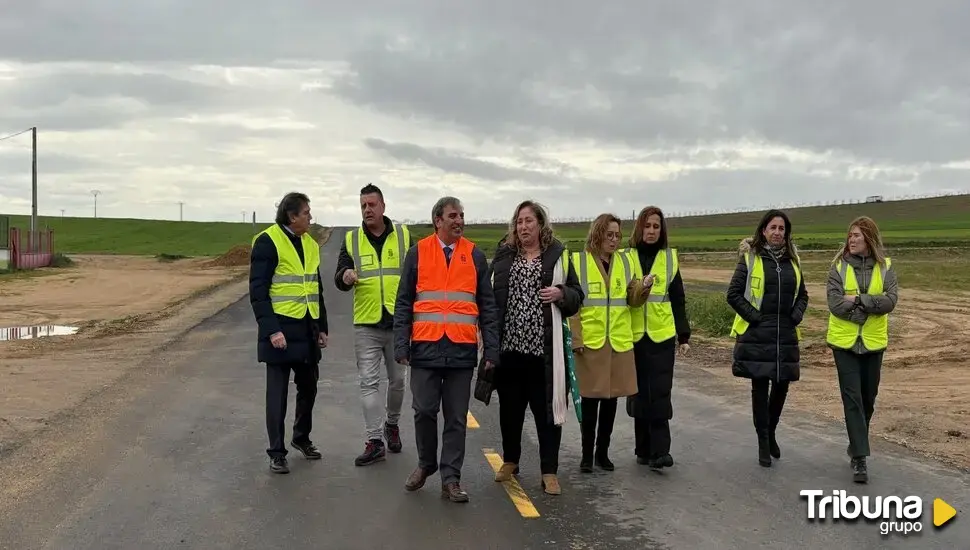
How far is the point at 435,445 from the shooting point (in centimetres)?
691

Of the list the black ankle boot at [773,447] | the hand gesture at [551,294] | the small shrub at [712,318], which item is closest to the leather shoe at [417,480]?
the hand gesture at [551,294]

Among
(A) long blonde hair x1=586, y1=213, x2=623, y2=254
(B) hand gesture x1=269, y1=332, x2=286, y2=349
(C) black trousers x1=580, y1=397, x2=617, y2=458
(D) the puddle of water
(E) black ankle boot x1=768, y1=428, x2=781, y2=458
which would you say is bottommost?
(D) the puddle of water

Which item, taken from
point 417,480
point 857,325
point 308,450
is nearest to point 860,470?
point 857,325

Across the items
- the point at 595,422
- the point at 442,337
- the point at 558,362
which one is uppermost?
the point at 442,337

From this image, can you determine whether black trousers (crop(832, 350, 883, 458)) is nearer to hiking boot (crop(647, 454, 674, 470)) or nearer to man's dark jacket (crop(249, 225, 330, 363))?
hiking boot (crop(647, 454, 674, 470))

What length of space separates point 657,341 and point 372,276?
233cm

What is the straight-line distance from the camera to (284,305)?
7.45 metres

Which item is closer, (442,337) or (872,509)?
(872,509)

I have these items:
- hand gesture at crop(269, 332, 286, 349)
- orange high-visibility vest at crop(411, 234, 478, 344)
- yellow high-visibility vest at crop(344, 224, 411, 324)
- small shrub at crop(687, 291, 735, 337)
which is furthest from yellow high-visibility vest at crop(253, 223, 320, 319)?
small shrub at crop(687, 291, 735, 337)

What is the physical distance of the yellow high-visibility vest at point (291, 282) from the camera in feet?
24.5

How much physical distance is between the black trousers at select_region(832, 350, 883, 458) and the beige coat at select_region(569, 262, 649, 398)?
1614mm

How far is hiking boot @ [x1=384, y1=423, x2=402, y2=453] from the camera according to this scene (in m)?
8.08

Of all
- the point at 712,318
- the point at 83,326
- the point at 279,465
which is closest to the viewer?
the point at 279,465

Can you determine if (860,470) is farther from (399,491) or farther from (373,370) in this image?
(373,370)
